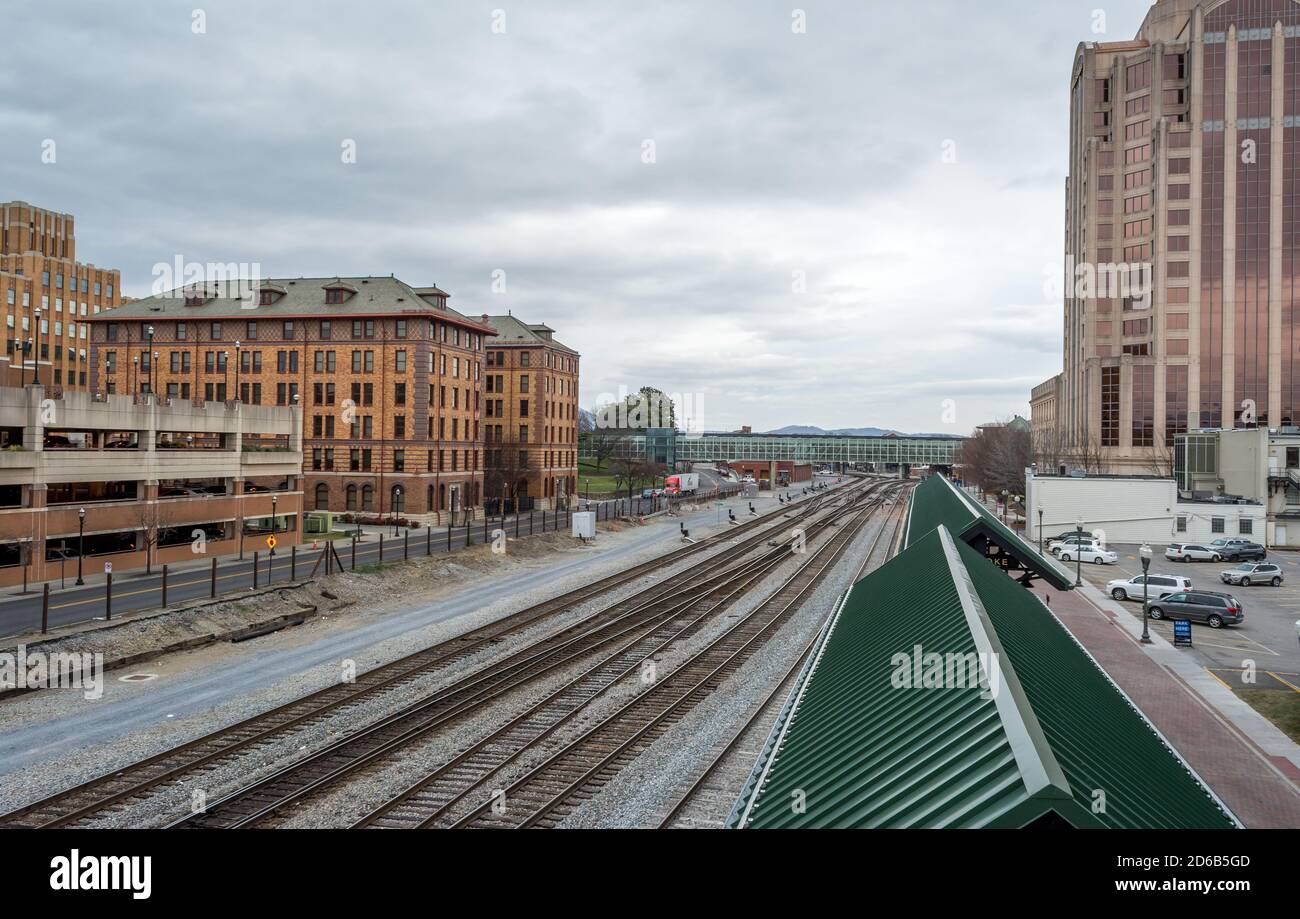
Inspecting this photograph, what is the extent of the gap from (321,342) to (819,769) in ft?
222

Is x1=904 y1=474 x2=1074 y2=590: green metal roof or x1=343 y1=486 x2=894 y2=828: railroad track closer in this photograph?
x1=343 y1=486 x2=894 y2=828: railroad track

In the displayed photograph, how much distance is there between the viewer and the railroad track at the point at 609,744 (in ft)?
48.2

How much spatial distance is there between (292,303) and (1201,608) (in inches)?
2561

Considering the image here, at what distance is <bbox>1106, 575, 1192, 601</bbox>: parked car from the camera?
3728 cm

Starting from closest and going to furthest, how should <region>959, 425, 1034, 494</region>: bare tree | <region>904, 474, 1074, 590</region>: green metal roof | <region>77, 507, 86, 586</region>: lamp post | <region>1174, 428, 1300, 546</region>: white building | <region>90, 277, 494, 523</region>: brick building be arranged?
<region>904, 474, 1074, 590</region>: green metal roof → <region>77, 507, 86, 586</region>: lamp post → <region>1174, 428, 1300, 546</region>: white building → <region>90, 277, 494, 523</region>: brick building → <region>959, 425, 1034, 494</region>: bare tree

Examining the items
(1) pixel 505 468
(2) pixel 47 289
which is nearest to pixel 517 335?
(1) pixel 505 468

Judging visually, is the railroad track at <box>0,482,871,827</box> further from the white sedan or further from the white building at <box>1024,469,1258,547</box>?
the white building at <box>1024,469,1258,547</box>

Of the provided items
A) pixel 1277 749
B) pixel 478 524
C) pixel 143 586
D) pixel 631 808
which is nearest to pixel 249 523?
pixel 143 586

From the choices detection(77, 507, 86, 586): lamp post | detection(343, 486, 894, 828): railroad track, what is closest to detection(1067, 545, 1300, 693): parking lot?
detection(343, 486, 894, 828): railroad track

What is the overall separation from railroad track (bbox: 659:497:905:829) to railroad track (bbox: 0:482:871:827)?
9.18m

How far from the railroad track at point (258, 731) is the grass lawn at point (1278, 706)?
21.3 metres

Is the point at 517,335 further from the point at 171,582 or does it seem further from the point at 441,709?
the point at 441,709
